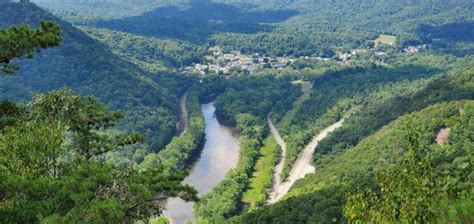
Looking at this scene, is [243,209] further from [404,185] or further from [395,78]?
[395,78]

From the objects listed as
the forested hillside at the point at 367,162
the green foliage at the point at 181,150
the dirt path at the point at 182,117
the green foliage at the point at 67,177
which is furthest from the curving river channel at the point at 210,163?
the green foliage at the point at 67,177

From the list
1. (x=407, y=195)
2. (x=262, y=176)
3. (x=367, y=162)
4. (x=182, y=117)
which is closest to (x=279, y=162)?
(x=262, y=176)

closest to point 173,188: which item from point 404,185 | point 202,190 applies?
point 404,185

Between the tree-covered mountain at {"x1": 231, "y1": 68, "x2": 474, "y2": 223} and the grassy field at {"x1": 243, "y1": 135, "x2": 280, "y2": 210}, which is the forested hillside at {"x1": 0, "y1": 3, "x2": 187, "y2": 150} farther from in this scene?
the tree-covered mountain at {"x1": 231, "y1": 68, "x2": 474, "y2": 223}

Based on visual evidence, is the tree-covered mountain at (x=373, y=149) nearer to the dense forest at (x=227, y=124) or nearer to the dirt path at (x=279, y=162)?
the dense forest at (x=227, y=124)

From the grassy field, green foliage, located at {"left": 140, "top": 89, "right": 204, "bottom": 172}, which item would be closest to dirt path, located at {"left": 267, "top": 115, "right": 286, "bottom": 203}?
the grassy field

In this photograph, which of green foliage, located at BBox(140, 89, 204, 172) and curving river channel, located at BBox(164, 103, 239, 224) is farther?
green foliage, located at BBox(140, 89, 204, 172)

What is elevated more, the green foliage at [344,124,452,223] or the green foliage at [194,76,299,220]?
the green foliage at [344,124,452,223]
